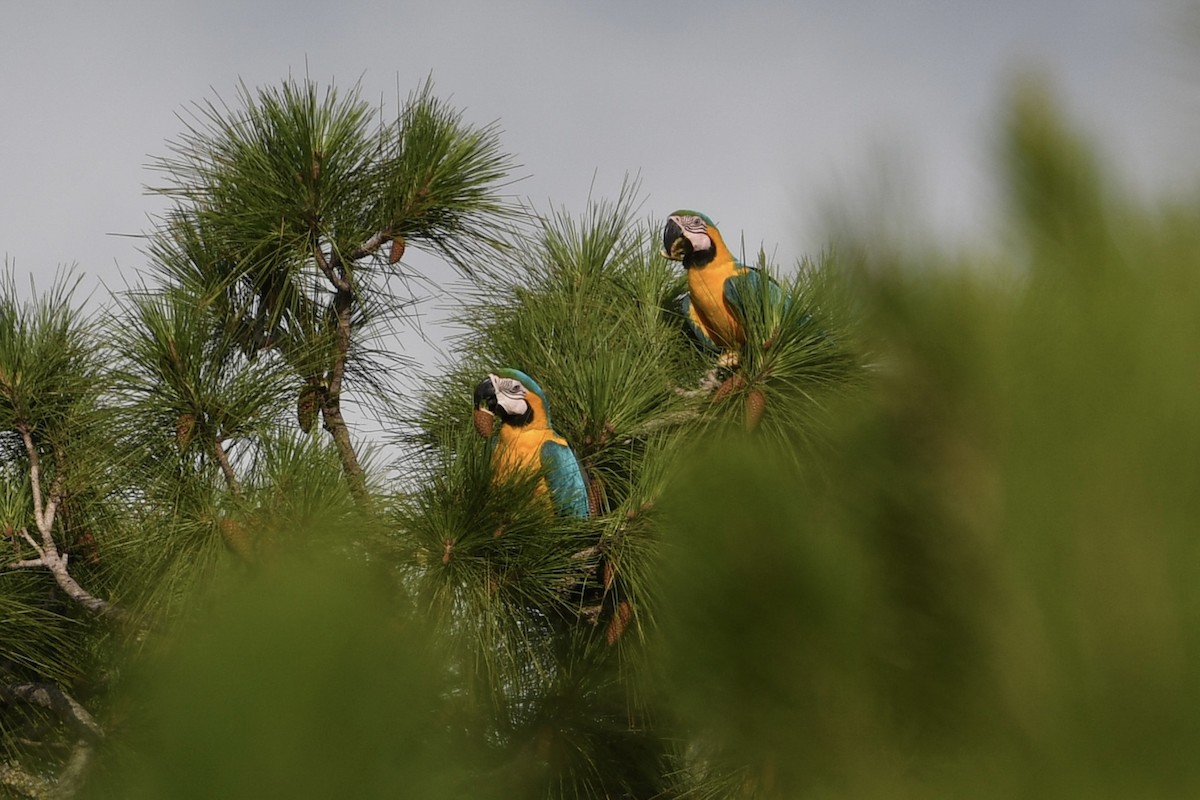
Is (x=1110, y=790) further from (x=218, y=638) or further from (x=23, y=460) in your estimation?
(x=23, y=460)

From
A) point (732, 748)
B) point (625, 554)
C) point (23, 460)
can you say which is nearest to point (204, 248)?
point (23, 460)

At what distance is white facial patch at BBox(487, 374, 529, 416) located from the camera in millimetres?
2545

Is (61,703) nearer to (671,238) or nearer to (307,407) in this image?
(307,407)

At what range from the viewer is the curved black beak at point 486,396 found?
2559 millimetres

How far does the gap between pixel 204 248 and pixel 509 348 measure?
747 mm

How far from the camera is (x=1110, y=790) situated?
0.50 m

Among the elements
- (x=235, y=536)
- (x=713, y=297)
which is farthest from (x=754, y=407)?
(x=235, y=536)

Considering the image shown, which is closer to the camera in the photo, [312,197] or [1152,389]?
[1152,389]

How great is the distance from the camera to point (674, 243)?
308 cm

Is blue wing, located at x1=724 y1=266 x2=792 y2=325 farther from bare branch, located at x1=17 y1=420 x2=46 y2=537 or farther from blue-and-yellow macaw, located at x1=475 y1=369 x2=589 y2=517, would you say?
bare branch, located at x1=17 y1=420 x2=46 y2=537

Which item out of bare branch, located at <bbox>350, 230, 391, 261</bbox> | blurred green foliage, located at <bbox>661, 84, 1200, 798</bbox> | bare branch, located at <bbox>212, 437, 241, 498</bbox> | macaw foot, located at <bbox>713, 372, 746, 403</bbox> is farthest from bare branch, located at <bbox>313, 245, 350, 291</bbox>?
blurred green foliage, located at <bbox>661, 84, 1200, 798</bbox>

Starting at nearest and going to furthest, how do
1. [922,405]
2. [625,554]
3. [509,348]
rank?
[922,405] < [625,554] < [509,348]

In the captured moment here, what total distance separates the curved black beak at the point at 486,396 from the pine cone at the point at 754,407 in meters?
0.55

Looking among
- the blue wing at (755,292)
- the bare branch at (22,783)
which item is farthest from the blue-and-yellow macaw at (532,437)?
the bare branch at (22,783)
